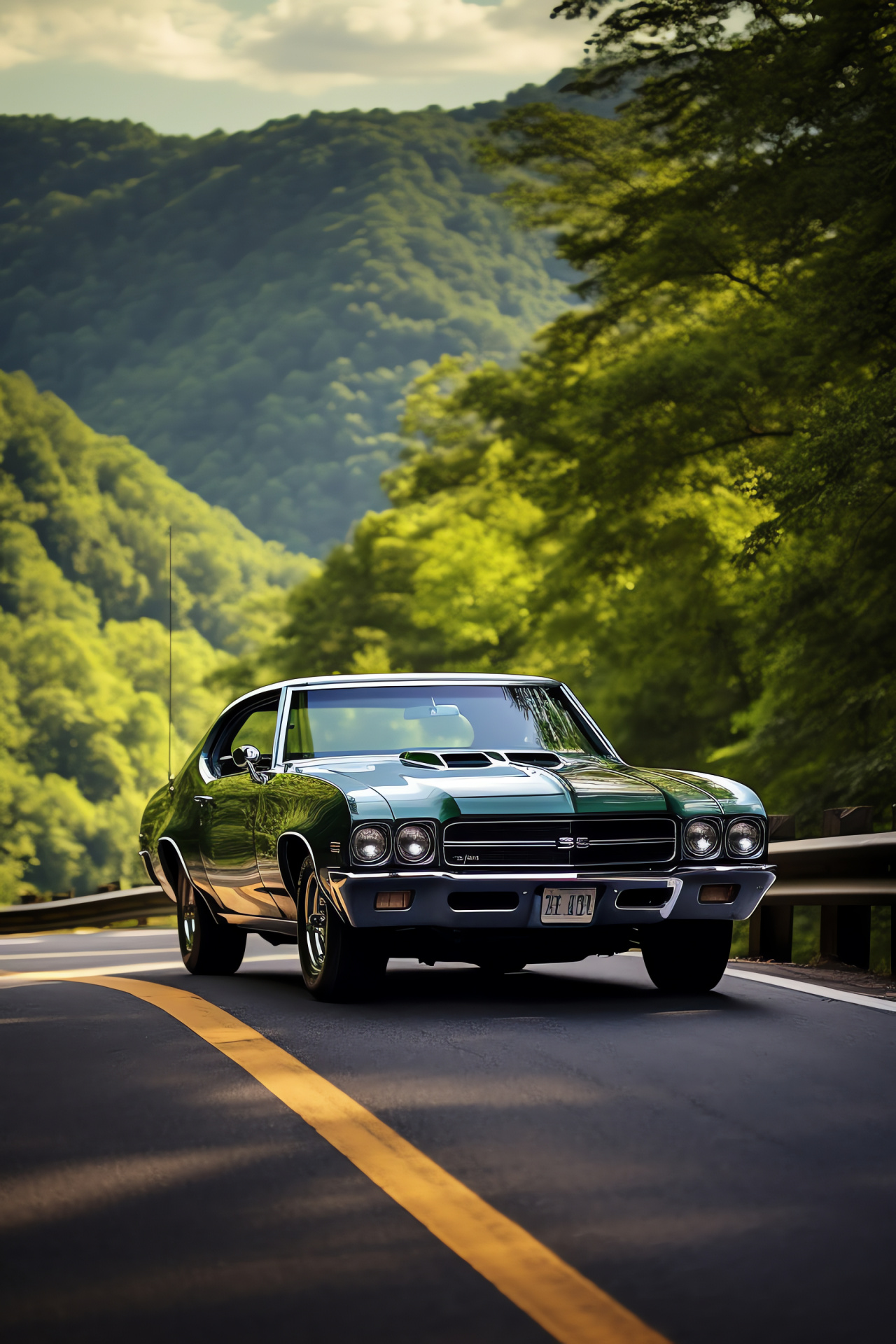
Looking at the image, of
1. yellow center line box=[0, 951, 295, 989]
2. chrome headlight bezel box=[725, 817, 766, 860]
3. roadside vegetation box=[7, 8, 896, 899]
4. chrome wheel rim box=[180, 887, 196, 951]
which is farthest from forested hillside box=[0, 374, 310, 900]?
chrome headlight bezel box=[725, 817, 766, 860]

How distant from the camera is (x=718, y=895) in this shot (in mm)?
8156

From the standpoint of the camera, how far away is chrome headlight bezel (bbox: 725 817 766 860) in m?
8.20

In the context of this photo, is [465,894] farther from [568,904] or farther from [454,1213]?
[454,1213]

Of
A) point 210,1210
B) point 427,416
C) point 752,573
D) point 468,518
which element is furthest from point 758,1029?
point 427,416

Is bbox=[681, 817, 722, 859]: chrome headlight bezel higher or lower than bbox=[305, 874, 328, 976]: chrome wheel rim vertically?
higher

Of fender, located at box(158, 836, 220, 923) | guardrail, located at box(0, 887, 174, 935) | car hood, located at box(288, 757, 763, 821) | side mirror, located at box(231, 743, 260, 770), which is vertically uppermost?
side mirror, located at box(231, 743, 260, 770)

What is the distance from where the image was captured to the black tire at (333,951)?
798 cm

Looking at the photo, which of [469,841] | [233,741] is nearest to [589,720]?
[469,841]

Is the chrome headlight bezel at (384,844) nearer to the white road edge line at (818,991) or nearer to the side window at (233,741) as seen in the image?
the side window at (233,741)

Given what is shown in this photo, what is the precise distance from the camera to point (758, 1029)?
738 cm

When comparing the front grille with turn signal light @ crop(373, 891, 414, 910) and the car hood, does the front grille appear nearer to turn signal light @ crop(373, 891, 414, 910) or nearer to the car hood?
the car hood

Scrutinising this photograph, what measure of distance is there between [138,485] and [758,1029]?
154658mm

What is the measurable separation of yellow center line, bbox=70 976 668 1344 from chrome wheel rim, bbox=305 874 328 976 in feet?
3.66

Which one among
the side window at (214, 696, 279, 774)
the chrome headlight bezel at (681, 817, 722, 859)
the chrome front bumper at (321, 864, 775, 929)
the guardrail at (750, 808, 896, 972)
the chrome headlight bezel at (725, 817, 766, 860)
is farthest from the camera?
the guardrail at (750, 808, 896, 972)
